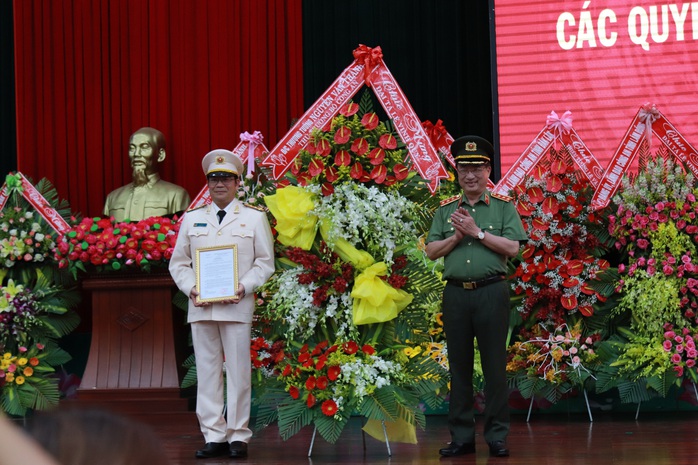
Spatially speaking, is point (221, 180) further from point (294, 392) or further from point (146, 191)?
point (146, 191)

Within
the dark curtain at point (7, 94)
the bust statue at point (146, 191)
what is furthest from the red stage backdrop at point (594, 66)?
the dark curtain at point (7, 94)

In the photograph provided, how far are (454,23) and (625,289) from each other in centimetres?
267

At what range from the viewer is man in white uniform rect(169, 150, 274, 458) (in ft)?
13.4

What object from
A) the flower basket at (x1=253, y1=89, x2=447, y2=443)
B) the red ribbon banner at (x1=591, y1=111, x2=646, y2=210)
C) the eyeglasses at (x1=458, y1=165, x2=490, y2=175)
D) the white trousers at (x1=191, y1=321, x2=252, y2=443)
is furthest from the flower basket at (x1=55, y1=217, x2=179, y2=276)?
the red ribbon banner at (x1=591, y1=111, x2=646, y2=210)

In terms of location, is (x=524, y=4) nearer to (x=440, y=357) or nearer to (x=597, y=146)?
(x=597, y=146)

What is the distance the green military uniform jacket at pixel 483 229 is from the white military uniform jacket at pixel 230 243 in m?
0.73

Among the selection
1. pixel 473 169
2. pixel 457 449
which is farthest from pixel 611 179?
pixel 457 449

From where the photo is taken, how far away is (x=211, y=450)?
4.06 m

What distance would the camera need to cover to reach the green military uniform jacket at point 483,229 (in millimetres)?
3912

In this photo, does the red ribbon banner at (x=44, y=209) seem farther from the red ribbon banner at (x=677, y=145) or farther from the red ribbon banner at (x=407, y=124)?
the red ribbon banner at (x=677, y=145)

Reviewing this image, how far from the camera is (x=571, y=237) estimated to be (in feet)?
16.9

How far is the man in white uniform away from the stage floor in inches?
6.4

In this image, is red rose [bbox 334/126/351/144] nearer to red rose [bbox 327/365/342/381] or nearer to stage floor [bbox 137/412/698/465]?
red rose [bbox 327/365/342/381]

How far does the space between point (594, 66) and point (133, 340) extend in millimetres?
3419
